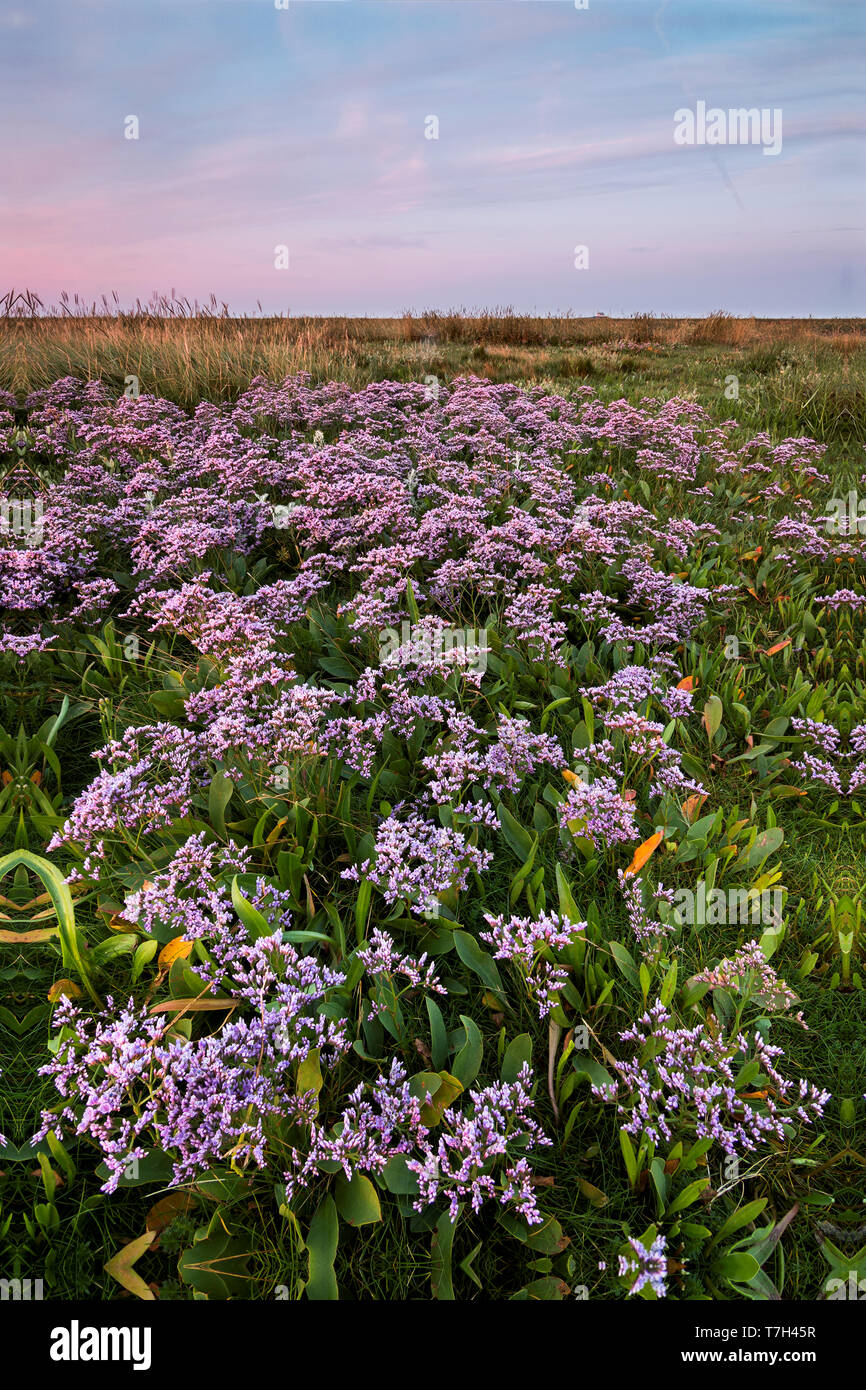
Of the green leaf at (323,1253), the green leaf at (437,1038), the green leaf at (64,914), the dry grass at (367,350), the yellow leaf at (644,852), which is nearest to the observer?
the green leaf at (323,1253)

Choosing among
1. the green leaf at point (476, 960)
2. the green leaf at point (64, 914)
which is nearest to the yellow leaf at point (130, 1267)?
the green leaf at point (64, 914)

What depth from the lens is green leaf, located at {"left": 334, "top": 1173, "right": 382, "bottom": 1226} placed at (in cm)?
191

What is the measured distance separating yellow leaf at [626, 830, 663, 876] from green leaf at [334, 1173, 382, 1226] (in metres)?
Answer: 1.47

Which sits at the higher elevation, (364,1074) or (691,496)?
(691,496)

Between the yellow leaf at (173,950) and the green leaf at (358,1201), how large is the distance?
939 mm

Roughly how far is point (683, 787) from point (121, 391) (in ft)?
33.3

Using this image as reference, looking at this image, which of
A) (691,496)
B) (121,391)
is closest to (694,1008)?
(691,496)

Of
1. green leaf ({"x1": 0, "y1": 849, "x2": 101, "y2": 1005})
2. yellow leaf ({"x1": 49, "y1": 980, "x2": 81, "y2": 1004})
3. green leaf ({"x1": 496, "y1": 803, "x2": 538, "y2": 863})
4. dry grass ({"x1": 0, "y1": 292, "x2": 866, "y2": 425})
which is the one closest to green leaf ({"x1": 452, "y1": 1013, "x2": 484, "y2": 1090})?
green leaf ({"x1": 496, "y1": 803, "x2": 538, "y2": 863})

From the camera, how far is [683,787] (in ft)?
11.2

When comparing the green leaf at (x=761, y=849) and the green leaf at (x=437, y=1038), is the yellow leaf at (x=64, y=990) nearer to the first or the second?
the green leaf at (x=437, y=1038)

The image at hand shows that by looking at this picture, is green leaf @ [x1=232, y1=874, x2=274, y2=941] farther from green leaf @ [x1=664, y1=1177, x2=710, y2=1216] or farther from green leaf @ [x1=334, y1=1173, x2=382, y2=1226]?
green leaf @ [x1=664, y1=1177, x2=710, y2=1216]

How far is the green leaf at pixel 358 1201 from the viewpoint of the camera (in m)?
1.91
